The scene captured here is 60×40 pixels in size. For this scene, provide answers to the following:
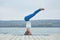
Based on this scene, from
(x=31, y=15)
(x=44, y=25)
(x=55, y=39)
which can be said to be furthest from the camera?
(x=44, y=25)

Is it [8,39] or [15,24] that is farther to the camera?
[15,24]

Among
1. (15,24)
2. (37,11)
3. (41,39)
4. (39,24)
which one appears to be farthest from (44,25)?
(41,39)

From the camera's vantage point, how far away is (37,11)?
27.3m

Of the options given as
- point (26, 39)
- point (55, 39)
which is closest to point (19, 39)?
point (26, 39)

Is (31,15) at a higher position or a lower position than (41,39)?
higher

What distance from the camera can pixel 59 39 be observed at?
2281 cm

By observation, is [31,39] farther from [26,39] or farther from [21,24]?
[21,24]

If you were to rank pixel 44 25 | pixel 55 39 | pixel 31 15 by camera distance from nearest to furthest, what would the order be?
1. pixel 55 39
2. pixel 31 15
3. pixel 44 25

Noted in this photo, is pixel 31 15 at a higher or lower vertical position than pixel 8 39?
higher

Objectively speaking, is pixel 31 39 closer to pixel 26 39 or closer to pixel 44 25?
pixel 26 39

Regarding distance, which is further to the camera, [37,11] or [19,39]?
[37,11]

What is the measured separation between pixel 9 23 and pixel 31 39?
41868 mm

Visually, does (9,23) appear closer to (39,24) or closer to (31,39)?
(39,24)

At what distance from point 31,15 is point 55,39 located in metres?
5.03
